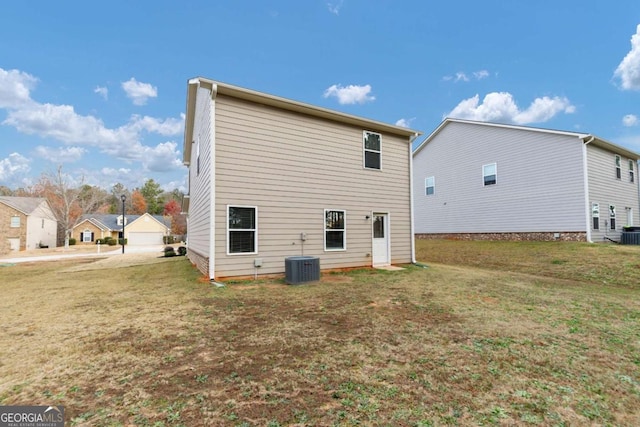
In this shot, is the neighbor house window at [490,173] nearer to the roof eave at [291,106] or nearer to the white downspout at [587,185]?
the white downspout at [587,185]

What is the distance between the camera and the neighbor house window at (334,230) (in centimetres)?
937

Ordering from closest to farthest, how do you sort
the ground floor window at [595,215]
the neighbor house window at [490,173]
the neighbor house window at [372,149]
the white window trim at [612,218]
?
the neighbor house window at [372,149] < the ground floor window at [595,215] < the white window trim at [612,218] < the neighbor house window at [490,173]

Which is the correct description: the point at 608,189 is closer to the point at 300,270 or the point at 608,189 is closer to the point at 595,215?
the point at 595,215

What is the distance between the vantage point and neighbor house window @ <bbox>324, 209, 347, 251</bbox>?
9369 mm

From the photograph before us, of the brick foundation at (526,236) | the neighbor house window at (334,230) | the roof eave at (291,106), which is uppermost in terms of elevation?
the roof eave at (291,106)

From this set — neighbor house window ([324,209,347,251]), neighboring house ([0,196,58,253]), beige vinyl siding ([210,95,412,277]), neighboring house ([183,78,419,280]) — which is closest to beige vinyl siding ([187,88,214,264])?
neighboring house ([183,78,419,280])

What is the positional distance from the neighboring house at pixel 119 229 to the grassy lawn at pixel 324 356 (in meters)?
40.0

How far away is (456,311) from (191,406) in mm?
4517

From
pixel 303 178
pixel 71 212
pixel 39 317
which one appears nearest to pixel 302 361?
pixel 39 317

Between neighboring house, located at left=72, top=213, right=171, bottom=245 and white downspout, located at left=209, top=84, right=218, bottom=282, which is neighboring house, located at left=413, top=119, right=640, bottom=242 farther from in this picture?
neighboring house, located at left=72, top=213, right=171, bottom=245

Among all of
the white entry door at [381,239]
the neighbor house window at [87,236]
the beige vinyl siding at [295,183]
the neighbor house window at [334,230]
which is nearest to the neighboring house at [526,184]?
the beige vinyl siding at [295,183]

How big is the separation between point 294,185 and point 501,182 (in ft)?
43.2

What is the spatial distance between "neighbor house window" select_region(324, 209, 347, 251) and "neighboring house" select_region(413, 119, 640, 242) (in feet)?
37.1

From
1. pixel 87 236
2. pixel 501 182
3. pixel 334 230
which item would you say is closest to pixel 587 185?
Answer: pixel 501 182
